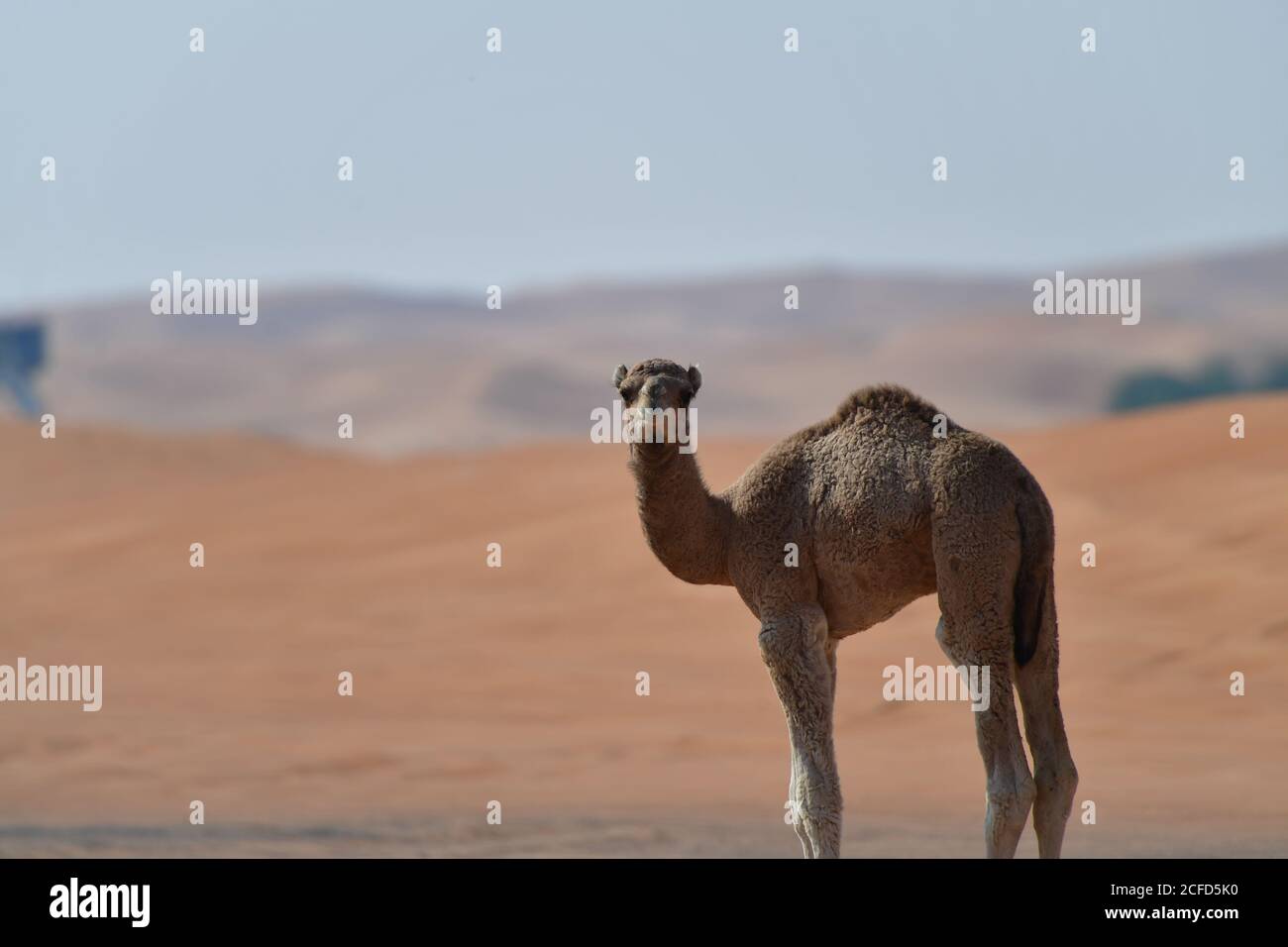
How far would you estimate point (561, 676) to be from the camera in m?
23.1

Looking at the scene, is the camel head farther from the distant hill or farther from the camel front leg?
the distant hill

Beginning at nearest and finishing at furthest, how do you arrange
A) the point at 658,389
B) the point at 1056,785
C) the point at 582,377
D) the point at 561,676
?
the point at 1056,785
the point at 658,389
the point at 561,676
the point at 582,377

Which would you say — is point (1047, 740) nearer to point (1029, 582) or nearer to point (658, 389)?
point (1029, 582)

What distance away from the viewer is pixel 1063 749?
10039 mm

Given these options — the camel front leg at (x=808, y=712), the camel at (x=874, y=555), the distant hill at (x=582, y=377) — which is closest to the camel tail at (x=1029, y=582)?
the camel at (x=874, y=555)

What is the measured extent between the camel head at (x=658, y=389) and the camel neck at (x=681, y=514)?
197 mm

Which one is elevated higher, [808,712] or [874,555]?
[874,555]

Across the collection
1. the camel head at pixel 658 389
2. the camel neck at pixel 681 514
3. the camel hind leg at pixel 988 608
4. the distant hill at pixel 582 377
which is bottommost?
the camel hind leg at pixel 988 608

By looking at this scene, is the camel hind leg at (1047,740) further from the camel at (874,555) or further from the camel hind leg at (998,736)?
the camel hind leg at (998,736)

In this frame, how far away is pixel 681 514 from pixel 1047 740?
2141 mm

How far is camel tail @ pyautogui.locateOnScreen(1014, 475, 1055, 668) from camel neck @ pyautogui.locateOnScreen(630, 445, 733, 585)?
1.55 meters

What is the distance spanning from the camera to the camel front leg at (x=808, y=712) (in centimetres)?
1002

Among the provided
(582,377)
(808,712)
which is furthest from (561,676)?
(582,377)
